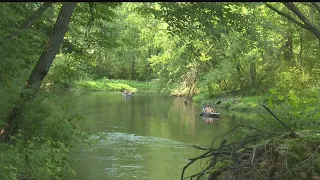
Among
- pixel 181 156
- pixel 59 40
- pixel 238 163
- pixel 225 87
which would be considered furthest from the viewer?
pixel 225 87

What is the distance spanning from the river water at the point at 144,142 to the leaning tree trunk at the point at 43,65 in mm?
2557

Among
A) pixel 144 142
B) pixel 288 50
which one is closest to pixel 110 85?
pixel 288 50

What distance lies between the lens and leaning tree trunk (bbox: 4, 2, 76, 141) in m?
8.77

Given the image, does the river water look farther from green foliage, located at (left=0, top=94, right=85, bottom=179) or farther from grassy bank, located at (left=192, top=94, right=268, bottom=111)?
grassy bank, located at (left=192, top=94, right=268, bottom=111)

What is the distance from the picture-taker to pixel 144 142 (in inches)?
648

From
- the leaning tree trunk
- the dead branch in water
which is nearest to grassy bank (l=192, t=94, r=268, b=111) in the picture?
the leaning tree trunk

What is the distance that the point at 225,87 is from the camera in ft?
108

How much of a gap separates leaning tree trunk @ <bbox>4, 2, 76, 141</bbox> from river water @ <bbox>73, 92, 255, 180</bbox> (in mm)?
2557

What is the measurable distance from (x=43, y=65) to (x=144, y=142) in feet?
27.2

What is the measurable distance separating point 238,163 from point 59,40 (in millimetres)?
6263

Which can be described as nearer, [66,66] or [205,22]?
[205,22]

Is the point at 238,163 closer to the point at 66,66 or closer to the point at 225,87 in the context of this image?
the point at 66,66

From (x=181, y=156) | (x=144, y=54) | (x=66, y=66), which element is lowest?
(x=181, y=156)

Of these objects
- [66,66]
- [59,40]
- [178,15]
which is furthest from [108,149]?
[178,15]
